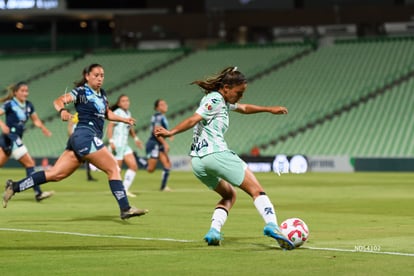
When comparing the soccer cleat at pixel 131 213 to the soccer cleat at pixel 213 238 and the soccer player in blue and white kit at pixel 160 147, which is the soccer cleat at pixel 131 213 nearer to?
the soccer cleat at pixel 213 238

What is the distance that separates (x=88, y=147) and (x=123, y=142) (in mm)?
10426

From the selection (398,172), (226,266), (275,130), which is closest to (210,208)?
(226,266)

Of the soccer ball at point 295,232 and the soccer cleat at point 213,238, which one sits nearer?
the soccer ball at point 295,232

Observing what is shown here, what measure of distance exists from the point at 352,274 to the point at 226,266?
1445 mm

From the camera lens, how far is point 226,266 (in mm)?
11352

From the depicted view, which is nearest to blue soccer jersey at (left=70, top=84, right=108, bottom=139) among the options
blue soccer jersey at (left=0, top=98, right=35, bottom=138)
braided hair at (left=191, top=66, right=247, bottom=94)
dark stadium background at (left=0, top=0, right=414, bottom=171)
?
braided hair at (left=191, top=66, right=247, bottom=94)

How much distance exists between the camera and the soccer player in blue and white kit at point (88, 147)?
16531 millimetres

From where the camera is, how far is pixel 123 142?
2708 centimetres

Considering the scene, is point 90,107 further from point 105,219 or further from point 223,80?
point 223,80

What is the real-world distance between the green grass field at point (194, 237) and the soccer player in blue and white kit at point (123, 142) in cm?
72

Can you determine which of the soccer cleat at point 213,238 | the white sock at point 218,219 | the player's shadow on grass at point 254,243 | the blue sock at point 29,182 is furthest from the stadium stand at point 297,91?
the soccer cleat at point 213,238

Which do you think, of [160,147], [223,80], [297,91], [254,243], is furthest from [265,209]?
[297,91]

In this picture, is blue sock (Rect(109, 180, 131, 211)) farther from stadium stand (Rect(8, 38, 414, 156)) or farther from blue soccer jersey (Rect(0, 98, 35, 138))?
stadium stand (Rect(8, 38, 414, 156))

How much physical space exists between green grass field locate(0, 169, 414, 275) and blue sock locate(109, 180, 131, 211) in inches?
15.7
